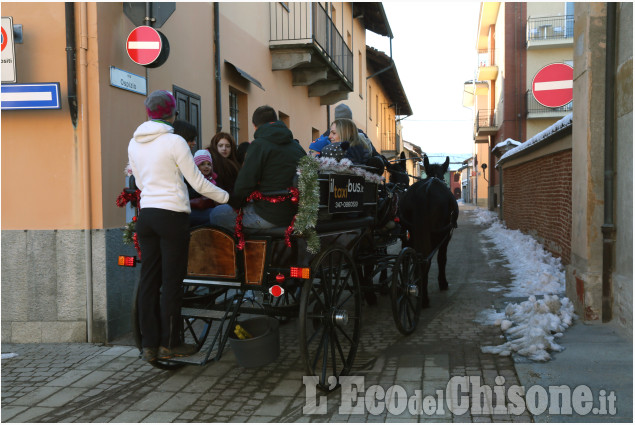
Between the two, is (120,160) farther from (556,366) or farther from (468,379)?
(556,366)

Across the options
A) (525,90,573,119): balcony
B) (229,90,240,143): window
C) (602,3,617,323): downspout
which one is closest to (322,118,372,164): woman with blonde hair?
(602,3,617,323): downspout

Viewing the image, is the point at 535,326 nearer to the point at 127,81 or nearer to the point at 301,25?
the point at 127,81

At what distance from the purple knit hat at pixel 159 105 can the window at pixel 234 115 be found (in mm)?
5816

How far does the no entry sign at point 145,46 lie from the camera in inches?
231

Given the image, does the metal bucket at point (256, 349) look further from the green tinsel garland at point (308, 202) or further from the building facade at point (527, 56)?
the building facade at point (527, 56)

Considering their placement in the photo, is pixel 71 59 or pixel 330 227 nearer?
pixel 330 227

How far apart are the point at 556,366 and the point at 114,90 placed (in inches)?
191

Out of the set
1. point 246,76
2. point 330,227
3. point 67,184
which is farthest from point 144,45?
point 246,76

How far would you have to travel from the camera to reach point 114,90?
19.1 ft

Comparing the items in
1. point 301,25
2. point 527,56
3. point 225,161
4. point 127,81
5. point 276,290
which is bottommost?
point 276,290

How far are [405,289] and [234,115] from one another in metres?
5.50

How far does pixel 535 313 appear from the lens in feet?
18.7

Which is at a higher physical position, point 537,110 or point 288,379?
point 537,110

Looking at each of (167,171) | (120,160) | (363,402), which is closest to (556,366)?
(363,402)
